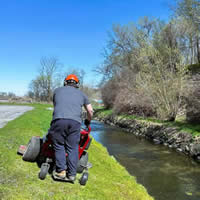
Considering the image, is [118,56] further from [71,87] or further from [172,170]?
[71,87]

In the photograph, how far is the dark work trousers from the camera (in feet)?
14.4

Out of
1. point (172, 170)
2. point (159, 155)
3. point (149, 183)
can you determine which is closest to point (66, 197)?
point (149, 183)

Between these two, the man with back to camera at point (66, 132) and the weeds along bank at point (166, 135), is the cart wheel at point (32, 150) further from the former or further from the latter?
the weeds along bank at point (166, 135)

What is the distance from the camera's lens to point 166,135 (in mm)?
16422

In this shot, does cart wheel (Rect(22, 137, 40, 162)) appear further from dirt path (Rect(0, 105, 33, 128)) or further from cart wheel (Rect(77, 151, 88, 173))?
dirt path (Rect(0, 105, 33, 128))

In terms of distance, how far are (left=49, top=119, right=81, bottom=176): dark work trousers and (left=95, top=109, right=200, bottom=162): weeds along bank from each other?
30.8ft

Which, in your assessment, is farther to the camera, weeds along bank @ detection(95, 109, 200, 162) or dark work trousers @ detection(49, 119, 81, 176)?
weeds along bank @ detection(95, 109, 200, 162)

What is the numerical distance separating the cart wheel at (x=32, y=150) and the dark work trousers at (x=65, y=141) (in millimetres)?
759

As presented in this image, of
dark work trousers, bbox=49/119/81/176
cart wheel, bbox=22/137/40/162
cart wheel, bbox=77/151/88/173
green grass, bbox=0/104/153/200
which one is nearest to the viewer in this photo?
green grass, bbox=0/104/153/200

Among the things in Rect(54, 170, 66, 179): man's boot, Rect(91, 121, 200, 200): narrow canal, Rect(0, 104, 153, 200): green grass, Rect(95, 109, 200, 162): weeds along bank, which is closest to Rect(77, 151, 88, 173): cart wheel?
Rect(0, 104, 153, 200): green grass

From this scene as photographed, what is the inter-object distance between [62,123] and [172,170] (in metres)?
7.40

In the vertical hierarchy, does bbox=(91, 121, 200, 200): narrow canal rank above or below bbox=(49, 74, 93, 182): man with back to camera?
below

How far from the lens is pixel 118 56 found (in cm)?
3828

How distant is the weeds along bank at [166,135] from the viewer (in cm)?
1287
